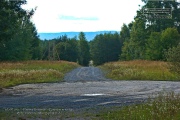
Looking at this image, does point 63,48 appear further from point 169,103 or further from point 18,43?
point 169,103

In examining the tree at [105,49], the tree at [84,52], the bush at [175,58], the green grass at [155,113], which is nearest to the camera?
the green grass at [155,113]

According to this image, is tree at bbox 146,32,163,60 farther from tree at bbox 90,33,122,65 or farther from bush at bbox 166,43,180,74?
tree at bbox 90,33,122,65

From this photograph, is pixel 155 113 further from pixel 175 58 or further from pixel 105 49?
pixel 105 49

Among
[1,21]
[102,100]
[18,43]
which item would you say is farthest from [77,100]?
[18,43]

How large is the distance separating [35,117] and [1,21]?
487 inches

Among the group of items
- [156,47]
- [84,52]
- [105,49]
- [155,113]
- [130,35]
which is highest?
[130,35]

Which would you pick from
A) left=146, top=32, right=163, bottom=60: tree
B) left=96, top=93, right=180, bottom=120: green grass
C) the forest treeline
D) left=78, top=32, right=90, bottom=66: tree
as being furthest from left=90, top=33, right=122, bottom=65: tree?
left=96, top=93, right=180, bottom=120: green grass

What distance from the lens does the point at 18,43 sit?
72.9 metres

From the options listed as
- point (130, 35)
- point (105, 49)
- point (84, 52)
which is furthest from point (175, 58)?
point (84, 52)

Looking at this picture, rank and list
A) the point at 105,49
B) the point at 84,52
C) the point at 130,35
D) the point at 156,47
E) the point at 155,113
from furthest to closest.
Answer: the point at 84,52 → the point at 105,49 → the point at 130,35 → the point at 156,47 → the point at 155,113

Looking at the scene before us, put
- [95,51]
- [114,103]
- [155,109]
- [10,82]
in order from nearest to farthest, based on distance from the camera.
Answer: [155,109]
[114,103]
[10,82]
[95,51]

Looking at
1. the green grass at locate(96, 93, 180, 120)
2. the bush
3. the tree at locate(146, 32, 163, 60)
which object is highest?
the tree at locate(146, 32, 163, 60)

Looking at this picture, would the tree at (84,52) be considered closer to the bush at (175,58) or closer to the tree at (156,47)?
the tree at (156,47)

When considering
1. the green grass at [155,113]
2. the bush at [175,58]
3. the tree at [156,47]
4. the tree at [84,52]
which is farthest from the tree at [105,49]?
the green grass at [155,113]
